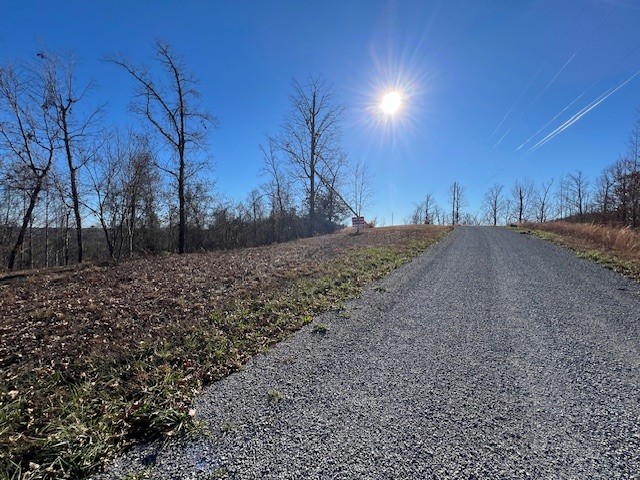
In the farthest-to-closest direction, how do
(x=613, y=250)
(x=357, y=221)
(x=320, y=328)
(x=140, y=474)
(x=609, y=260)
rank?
(x=357, y=221) → (x=613, y=250) → (x=609, y=260) → (x=320, y=328) → (x=140, y=474)

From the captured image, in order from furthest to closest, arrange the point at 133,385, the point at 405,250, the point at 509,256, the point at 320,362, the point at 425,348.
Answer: the point at 405,250, the point at 509,256, the point at 425,348, the point at 320,362, the point at 133,385

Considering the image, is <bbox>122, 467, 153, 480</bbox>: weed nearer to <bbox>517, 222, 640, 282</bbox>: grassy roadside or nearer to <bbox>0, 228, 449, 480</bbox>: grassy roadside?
<bbox>0, 228, 449, 480</bbox>: grassy roadside

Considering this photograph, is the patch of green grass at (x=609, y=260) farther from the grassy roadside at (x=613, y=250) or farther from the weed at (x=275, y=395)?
the weed at (x=275, y=395)

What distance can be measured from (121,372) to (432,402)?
3474mm

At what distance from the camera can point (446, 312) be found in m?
5.30

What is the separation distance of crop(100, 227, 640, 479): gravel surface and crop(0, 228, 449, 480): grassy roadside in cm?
28

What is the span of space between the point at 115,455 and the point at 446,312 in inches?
190

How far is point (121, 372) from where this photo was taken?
11.8 ft

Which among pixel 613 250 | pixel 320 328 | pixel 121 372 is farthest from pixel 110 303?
pixel 613 250

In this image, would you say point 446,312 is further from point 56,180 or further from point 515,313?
point 56,180

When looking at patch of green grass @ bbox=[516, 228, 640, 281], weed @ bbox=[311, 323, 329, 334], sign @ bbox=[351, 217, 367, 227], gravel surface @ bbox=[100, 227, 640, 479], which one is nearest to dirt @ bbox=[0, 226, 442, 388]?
weed @ bbox=[311, 323, 329, 334]

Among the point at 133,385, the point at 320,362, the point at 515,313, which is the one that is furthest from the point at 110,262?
the point at 515,313

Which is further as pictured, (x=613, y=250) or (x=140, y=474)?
(x=613, y=250)

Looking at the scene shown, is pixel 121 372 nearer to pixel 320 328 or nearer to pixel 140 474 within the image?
pixel 140 474
